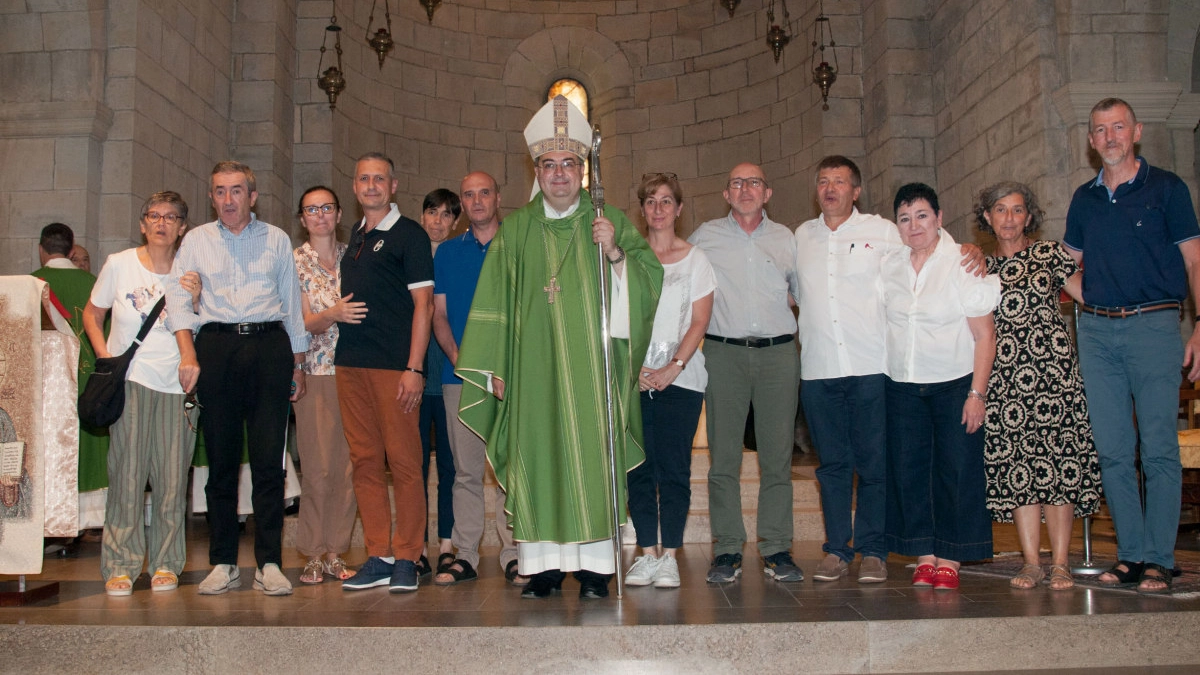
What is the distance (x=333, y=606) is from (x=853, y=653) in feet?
6.19

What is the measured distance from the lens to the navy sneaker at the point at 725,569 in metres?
4.16

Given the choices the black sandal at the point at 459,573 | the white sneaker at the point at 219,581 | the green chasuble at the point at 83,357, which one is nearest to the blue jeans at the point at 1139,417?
the black sandal at the point at 459,573

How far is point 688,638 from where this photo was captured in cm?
326

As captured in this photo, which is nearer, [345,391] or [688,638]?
[688,638]

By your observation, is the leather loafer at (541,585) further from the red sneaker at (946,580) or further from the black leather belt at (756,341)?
the red sneaker at (946,580)

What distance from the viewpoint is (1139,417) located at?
3945 mm

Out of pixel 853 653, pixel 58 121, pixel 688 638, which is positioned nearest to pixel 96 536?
pixel 58 121

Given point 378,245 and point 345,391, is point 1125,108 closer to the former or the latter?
point 378,245

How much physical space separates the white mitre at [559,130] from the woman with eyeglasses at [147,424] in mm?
1629

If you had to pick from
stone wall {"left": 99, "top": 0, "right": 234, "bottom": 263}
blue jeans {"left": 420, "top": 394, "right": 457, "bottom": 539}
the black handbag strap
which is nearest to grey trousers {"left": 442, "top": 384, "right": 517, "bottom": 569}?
blue jeans {"left": 420, "top": 394, "right": 457, "bottom": 539}

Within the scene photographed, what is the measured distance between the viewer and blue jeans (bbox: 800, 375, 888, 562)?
13.8ft

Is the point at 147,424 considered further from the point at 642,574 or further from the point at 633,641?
the point at 633,641

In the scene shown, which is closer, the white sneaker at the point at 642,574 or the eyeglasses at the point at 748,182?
the white sneaker at the point at 642,574

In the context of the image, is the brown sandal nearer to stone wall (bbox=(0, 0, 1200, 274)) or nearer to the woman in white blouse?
the woman in white blouse
